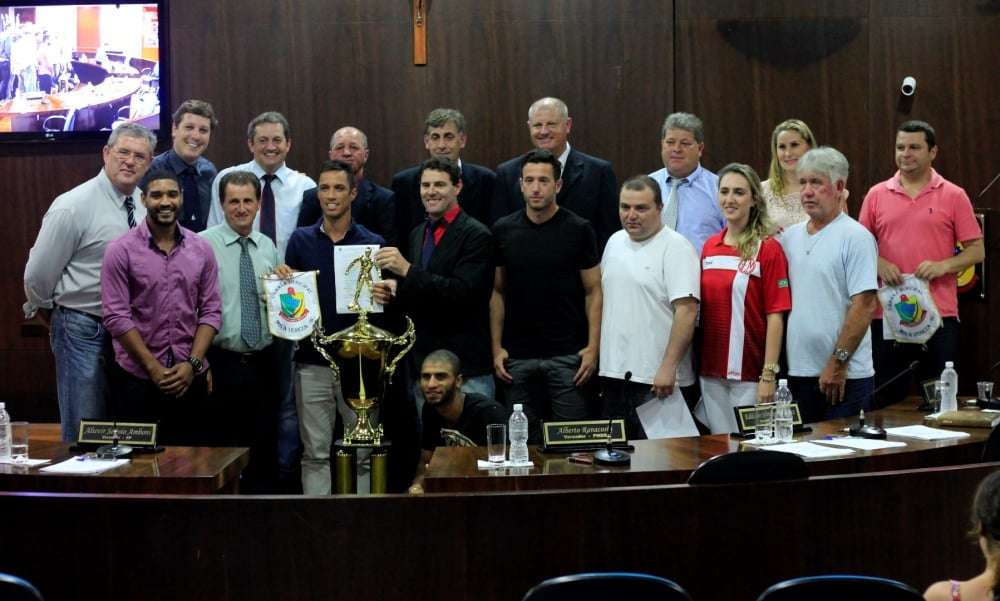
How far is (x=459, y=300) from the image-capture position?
518cm

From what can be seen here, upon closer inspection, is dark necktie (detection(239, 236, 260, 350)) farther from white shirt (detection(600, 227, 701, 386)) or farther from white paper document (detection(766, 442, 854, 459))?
white paper document (detection(766, 442, 854, 459))

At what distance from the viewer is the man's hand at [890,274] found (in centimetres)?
555

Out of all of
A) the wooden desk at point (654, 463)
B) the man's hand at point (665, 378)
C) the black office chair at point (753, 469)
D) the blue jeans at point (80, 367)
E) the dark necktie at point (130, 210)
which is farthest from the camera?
the dark necktie at point (130, 210)

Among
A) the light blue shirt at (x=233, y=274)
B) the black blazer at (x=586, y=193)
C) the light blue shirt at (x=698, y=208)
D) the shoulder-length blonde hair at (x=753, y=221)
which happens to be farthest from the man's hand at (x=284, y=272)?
the shoulder-length blonde hair at (x=753, y=221)

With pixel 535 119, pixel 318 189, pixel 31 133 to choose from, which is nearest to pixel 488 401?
pixel 318 189

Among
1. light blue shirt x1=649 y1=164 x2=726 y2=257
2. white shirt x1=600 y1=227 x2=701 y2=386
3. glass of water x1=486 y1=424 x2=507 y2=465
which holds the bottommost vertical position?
glass of water x1=486 y1=424 x2=507 y2=465

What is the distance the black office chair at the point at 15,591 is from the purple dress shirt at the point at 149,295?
2586mm

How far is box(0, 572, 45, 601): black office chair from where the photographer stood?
243cm

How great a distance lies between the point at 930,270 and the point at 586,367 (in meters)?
1.69

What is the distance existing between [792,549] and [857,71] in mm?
4310

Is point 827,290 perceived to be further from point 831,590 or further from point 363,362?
point 831,590

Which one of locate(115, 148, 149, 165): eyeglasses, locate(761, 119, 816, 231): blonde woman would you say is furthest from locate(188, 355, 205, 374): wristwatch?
locate(761, 119, 816, 231): blonde woman

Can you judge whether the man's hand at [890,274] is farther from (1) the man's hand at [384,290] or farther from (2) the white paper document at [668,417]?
(1) the man's hand at [384,290]

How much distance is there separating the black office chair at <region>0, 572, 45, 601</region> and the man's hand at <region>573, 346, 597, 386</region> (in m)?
3.06
